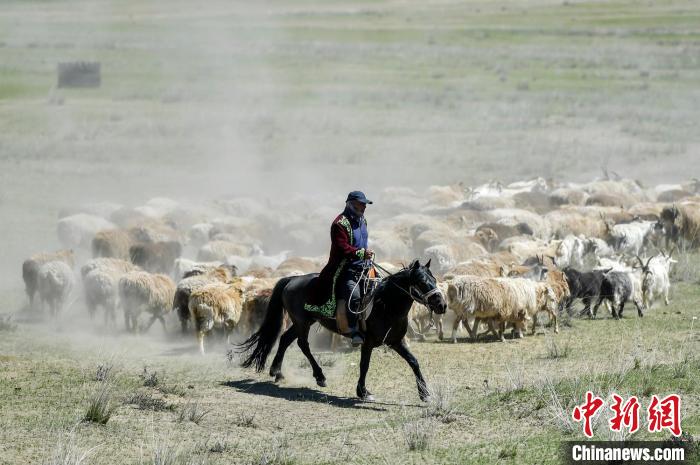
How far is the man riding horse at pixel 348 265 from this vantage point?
444 inches

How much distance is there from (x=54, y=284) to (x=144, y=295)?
221 cm

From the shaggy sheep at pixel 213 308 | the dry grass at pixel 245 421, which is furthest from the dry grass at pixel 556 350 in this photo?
the dry grass at pixel 245 421

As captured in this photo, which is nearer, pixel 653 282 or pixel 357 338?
pixel 357 338

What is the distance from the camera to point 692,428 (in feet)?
30.1

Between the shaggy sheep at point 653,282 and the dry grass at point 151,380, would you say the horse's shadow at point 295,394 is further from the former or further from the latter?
the shaggy sheep at point 653,282

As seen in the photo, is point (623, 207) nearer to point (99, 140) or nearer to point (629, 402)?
point (629, 402)

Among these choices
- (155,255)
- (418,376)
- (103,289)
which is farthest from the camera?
(155,255)

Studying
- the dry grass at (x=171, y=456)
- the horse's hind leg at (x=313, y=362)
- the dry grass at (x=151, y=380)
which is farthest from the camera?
the horse's hind leg at (x=313, y=362)

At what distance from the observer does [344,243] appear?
11.2 m

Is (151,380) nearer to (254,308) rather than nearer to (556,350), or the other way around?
(254,308)

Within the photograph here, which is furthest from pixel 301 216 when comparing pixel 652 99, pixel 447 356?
pixel 652 99

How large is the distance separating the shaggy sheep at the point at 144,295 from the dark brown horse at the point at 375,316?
12.4 feet

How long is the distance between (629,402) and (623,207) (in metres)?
15.8


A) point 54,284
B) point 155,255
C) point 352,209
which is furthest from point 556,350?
point 155,255
